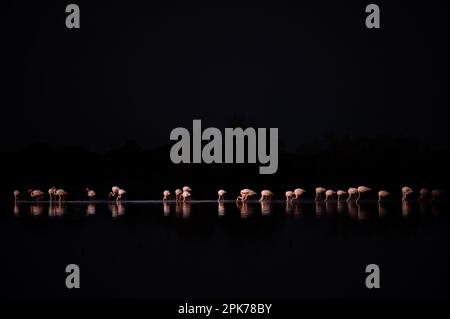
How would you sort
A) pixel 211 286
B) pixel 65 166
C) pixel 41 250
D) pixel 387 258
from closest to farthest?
pixel 211 286 → pixel 387 258 → pixel 41 250 → pixel 65 166

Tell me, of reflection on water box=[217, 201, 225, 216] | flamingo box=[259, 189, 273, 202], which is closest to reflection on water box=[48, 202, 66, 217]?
reflection on water box=[217, 201, 225, 216]

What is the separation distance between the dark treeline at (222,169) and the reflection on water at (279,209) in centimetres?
710

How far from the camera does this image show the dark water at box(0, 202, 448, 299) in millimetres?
7723

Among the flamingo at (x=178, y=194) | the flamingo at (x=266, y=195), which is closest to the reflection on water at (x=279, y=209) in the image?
the flamingo at (x=266, y=195)

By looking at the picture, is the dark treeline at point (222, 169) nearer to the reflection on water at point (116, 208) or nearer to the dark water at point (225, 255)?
the reflection on water at point (116, 208)

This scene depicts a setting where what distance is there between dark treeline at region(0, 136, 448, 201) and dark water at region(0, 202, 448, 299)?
12.7 m

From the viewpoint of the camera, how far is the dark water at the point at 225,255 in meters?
7.72

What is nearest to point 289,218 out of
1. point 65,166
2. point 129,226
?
point 129,226

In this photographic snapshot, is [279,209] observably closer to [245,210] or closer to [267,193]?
[245,210]

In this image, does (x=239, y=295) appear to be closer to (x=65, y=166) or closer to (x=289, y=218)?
(x=289, y=218)

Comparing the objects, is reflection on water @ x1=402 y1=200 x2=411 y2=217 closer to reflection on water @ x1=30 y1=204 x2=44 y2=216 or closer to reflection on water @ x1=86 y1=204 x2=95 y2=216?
reflection on water @ x1=86 y1=204 x2=95 y2=216

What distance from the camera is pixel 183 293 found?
7.55 meters

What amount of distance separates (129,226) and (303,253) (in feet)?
13.7

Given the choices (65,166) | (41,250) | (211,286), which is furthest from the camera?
(65,166)
